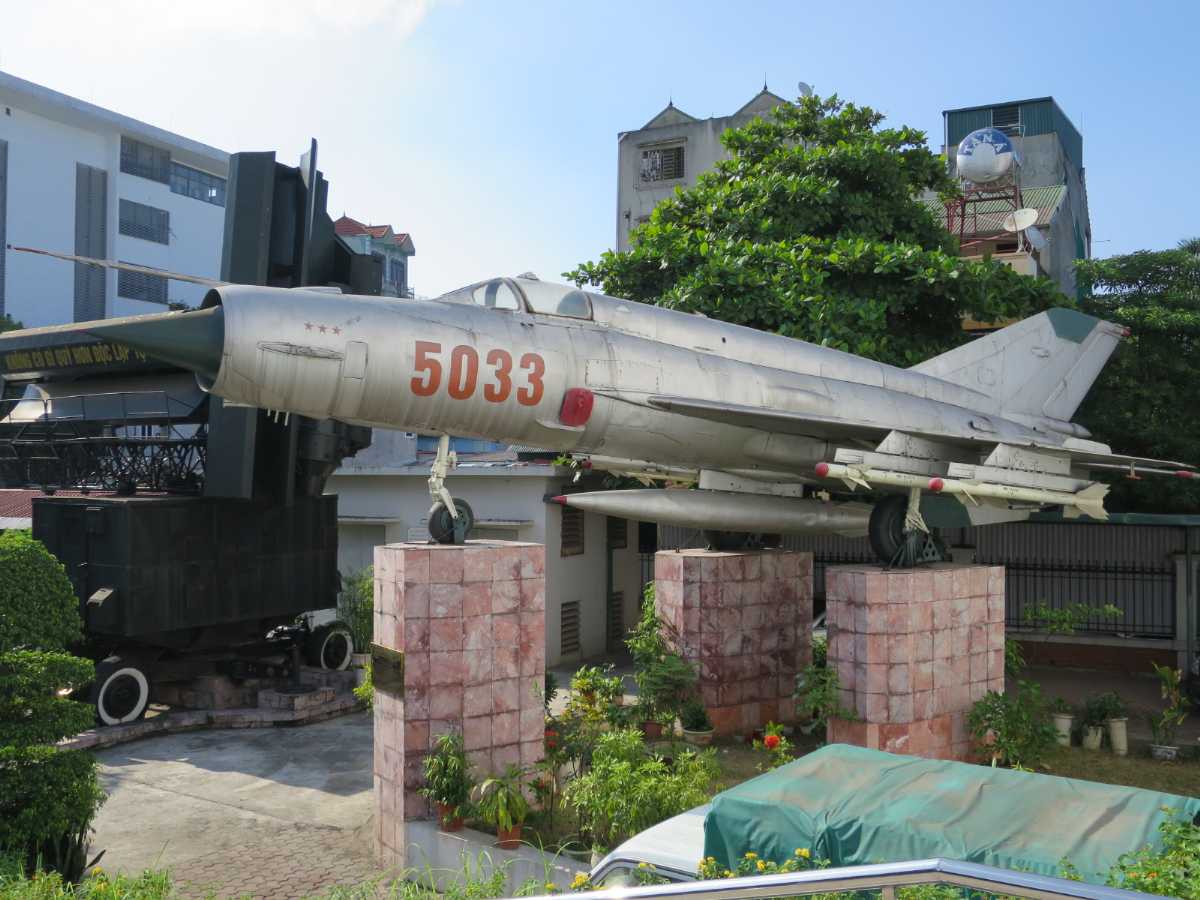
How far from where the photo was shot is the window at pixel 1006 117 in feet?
124

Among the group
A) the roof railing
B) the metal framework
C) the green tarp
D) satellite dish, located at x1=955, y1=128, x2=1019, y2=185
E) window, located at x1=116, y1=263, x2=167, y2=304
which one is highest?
window, located at x1=116, y1=263, x2=167, y2=304

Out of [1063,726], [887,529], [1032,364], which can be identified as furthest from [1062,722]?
[1032,364]

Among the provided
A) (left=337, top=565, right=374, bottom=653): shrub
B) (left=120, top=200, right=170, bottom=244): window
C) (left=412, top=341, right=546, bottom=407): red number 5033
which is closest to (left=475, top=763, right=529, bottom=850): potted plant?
(left=412, top=341, right=546, bottom=407): red number 5033

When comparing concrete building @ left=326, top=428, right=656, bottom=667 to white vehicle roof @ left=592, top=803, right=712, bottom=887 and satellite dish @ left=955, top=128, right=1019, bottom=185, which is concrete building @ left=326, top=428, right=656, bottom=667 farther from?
white vehicle roof @ left=592, top=803, right=712, bottom=887

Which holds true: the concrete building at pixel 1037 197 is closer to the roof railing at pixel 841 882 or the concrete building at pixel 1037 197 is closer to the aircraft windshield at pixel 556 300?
the aircraft windshield at pixel 556 300

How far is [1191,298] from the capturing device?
21734 mm

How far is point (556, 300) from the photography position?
39.0 feet

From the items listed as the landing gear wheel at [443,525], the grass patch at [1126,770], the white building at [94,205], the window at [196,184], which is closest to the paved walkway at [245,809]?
the landing gear wheel at [443,525]

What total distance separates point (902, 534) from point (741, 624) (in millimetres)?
2972

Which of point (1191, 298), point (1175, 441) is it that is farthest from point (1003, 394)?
point (1191, 298)

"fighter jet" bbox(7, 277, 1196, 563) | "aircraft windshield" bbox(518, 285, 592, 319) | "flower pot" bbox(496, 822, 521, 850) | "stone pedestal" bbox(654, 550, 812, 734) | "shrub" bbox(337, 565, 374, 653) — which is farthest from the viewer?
"shrub" bbox(337, 565, 374, 653)

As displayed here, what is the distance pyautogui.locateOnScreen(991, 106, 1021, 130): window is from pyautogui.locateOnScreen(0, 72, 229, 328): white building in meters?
42.7

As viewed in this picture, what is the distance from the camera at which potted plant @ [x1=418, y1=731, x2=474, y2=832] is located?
9984 millimetres

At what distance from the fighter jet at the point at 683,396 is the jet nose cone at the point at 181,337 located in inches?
0.7
